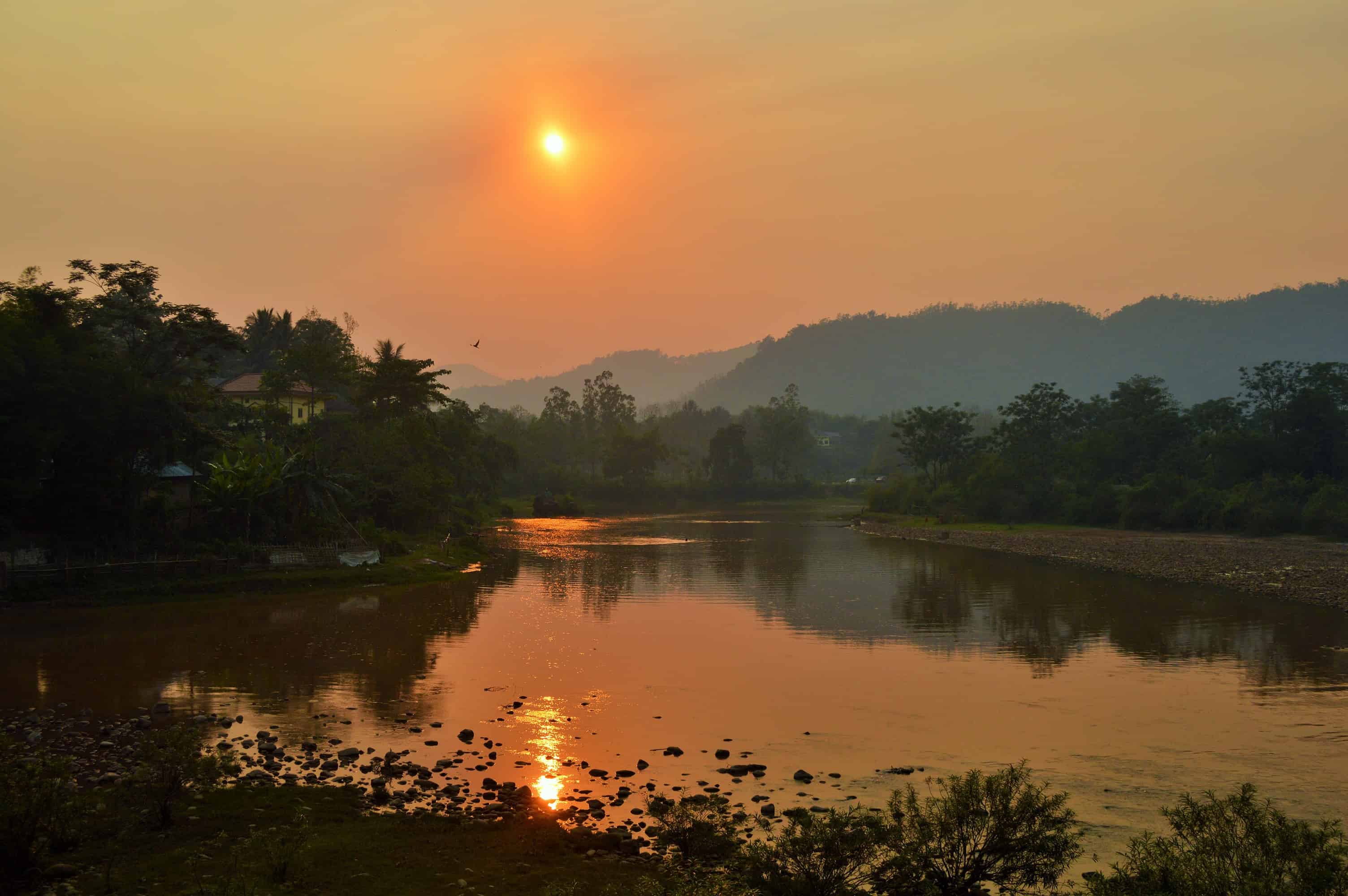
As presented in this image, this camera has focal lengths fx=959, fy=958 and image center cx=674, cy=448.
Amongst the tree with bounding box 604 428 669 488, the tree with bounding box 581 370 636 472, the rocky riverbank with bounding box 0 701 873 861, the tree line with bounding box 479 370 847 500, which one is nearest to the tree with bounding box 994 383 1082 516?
the tree line with bounding box 479 370 847 500

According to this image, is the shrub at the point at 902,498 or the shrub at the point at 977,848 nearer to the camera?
the shrub at the point at 977,848

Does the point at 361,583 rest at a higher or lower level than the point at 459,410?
lower

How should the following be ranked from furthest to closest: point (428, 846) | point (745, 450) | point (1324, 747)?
point (745, 450)
point (1324, 747)
point (428, 846)

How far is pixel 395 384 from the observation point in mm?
66125

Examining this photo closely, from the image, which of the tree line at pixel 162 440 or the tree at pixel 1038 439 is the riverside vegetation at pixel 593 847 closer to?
the tree line at pixel 162 440

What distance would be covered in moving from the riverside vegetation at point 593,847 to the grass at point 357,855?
0.11 feet

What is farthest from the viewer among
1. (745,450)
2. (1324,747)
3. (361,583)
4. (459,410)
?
(745,450)

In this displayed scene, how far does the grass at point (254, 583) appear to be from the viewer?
106 feet

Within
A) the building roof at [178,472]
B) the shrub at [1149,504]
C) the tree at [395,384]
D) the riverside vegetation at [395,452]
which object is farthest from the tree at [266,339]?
the shrub at [1149,504]

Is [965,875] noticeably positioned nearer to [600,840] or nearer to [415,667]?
[600,840]

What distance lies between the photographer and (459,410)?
280 feet

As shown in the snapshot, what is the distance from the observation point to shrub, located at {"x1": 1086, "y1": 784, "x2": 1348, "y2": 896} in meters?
9.34

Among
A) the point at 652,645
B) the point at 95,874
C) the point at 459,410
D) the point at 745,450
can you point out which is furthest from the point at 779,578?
the point at 745,450

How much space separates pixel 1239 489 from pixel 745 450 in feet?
231
